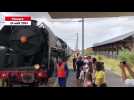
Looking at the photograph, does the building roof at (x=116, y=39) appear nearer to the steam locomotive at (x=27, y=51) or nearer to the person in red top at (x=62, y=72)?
the steam locomotive at (x=27, y=51)

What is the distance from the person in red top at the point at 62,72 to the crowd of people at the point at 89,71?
9.3 inches

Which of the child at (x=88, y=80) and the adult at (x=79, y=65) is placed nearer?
the child at (x=88, y=80)

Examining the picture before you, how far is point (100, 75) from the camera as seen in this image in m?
10.2

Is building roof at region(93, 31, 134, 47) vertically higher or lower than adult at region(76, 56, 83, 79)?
higher

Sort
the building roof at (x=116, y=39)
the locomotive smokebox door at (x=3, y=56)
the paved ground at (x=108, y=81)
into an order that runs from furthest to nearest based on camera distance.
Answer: the building roof at (x=116, y=39)
the locomotive smokebox door at (x=3, y=56)
the paved ground at (x=108, y=81)

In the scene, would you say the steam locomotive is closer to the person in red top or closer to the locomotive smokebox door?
the locomotive smokebox door

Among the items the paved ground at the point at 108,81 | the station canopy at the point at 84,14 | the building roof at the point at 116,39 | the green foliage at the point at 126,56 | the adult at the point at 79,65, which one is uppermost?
the station canopy at the point at 84,14

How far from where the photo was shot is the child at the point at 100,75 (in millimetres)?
10156

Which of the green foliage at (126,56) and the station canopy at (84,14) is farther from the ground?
the station canopy at (84,14)

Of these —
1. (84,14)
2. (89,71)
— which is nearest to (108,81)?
(89,71)

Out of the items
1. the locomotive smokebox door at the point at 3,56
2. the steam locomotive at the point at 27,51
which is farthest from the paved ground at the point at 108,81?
the locomotive smokebox door at the point at 3,56

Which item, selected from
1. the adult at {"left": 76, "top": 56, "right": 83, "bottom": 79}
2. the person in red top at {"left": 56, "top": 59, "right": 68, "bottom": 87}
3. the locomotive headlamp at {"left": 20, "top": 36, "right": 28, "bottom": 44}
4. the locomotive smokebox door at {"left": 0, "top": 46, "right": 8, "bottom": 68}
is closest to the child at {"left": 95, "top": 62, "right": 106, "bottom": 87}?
the adult at {"left": 76, "top": 56, "right": 83, "bottom": 79}

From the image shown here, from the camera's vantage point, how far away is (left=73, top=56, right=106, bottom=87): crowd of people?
10.2m
